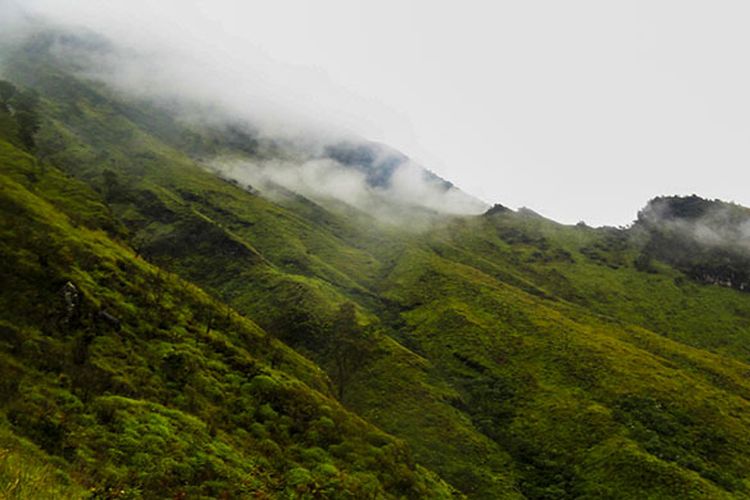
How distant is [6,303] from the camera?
3300 centimetres

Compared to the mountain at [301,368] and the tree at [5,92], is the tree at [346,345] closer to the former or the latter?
the mountain at [301,368]

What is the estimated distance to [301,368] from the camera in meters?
60.2

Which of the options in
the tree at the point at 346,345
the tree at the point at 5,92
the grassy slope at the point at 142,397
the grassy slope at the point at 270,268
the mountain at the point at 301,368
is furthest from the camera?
the tree at the point at 5,92

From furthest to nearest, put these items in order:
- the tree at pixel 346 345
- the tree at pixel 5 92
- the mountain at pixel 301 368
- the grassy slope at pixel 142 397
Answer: the tree at pixel 5 92 → the tree at pixel 346 345 → the mountain at pixel 301 368 → the grassy slope at pixel 142 397

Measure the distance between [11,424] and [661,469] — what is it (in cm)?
8769

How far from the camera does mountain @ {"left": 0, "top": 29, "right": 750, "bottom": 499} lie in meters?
29.0

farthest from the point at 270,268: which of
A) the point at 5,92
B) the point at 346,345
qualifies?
the point at 5,92

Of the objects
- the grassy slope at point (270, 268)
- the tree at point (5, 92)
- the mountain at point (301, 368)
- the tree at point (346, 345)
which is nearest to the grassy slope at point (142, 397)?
the mountain at point (301, 368)

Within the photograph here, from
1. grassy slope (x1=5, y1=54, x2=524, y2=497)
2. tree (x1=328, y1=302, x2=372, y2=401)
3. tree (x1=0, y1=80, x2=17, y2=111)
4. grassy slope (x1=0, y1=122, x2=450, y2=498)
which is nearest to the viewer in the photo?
grassy slope (x1=0, y1=122, x2=450, y2=498)

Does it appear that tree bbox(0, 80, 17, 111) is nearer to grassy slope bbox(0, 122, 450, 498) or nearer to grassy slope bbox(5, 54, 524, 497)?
grassy slope bbox(5, 54, 524, 497)

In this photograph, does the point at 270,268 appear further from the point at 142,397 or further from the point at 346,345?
the point at 142,397

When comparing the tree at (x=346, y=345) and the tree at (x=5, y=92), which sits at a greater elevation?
the tree at (x=5, y=92)

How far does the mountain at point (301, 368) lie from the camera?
29.0 metres

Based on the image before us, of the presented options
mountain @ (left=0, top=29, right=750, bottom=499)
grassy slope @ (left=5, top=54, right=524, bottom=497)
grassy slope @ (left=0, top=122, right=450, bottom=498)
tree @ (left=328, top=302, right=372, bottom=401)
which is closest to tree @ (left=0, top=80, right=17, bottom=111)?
mountain @ (left=0, top=29, right=750, bottom=499)
